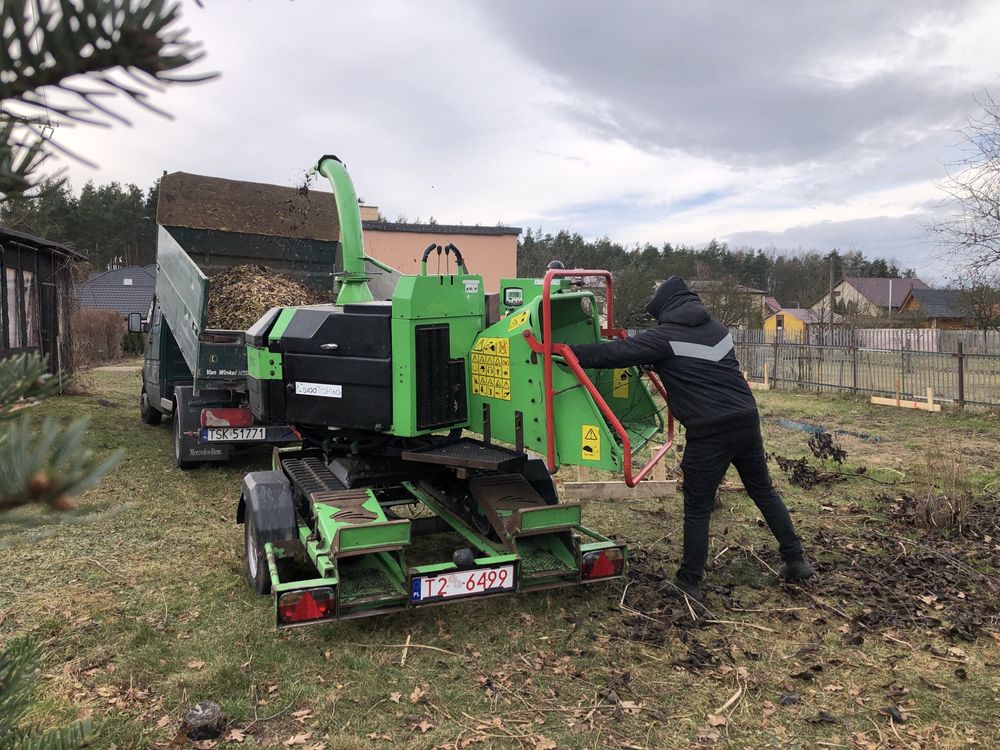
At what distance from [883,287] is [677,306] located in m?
64.8

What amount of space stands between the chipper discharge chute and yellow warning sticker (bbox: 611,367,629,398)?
0.03ft

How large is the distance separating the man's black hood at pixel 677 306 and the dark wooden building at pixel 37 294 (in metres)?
10.6

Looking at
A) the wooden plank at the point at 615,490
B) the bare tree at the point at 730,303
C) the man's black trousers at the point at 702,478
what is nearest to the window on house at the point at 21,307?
the wooden plank at the point at 615,490

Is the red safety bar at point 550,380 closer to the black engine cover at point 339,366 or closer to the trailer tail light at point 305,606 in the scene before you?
the black engine cover at point 339,366

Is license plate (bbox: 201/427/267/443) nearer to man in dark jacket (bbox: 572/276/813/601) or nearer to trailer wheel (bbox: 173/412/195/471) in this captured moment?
trailer wheel (bbox: 173/412/195/471)

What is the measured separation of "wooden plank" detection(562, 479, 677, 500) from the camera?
23.6 ft

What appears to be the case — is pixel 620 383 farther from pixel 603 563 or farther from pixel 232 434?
pixel 232 434

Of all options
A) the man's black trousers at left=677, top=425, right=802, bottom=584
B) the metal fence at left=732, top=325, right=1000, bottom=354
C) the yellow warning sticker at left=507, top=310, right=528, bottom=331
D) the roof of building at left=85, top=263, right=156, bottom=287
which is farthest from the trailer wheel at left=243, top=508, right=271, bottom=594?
the roof of building at left=85, top=263, right=156, bottom=287

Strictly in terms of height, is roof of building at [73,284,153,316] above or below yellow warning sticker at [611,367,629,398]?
above

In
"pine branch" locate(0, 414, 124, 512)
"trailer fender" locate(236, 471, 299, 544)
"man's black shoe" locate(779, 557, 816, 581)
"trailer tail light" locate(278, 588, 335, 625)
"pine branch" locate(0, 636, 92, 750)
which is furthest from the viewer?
"man's black shoe" locate(779, 557, 816, 581)

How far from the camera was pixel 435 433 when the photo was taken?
4.84 m

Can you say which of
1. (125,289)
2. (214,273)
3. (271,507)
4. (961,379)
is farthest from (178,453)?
(125,289)

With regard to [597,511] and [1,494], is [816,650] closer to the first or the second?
[597,511]

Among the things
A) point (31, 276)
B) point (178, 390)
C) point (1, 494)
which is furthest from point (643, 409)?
point (31, 276)
